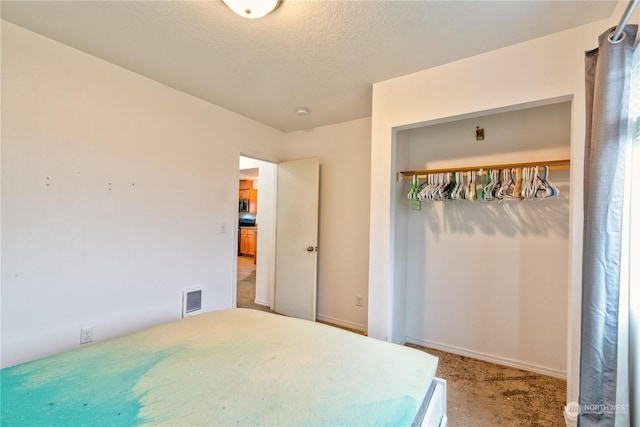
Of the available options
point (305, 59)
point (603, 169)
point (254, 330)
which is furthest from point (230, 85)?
point (603, 169)

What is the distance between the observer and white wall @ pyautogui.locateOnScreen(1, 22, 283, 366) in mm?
1735

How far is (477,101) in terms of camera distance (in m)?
1.93

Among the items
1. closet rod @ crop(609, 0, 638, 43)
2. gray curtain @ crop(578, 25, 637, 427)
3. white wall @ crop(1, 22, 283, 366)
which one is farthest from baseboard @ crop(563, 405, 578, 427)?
white wall @ crop(1, 22, 283, 366)

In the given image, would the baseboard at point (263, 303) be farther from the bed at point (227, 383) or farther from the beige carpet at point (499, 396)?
the bed at point (227, 383)

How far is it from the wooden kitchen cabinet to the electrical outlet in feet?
19.2

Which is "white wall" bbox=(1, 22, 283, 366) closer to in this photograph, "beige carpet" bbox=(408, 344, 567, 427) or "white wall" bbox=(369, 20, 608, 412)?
"white wall" bbox=(369, 20, 608, 412)

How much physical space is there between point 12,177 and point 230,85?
1606 mm

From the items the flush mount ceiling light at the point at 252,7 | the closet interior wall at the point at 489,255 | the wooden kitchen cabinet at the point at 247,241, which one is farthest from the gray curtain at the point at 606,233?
the wooden kitchen cabinet at the point at 247,241

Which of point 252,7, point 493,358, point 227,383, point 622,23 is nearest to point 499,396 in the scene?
point 493,358

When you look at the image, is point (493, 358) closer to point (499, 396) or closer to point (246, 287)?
point (499, 396)

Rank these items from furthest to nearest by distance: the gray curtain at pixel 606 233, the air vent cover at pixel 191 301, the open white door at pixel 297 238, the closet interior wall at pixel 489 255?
1. the open white door at pixel 297 238
2. the air vent cover at pixel 191 301
3. the closet interior wall at pixel 489 255
4. the gray curtain at pixel 606 233

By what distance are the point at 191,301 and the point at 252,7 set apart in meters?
2.42

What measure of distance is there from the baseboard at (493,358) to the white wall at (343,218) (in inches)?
25.6

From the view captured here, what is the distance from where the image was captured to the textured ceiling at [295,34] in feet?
5.02
